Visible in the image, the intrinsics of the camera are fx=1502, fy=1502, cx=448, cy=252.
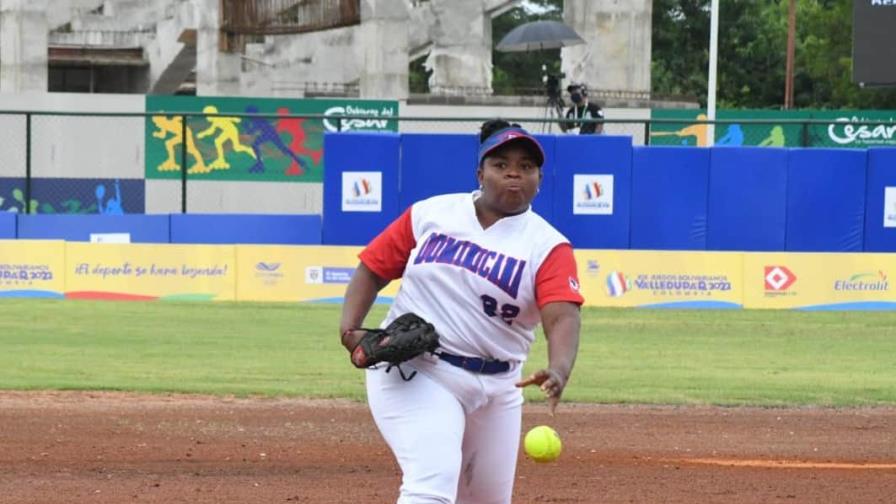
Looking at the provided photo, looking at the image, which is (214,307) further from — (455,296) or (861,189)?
(455,296)

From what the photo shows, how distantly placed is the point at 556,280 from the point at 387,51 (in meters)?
29.2

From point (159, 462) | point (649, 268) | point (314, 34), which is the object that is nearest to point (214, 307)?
point (649, 268)

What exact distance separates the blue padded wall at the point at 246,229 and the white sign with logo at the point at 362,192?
2.15ft

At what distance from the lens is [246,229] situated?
22547 mm

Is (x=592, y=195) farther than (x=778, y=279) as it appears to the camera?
Yes

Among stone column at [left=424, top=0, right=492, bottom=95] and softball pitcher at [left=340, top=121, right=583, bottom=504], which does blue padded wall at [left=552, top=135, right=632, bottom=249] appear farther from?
softball pitcher at [left=340, top=121, right=583, bottom=504]

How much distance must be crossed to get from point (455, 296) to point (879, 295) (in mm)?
16659

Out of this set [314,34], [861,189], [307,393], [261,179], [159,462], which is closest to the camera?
[159,462]

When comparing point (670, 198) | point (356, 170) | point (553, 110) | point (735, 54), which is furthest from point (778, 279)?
point (735, 54)

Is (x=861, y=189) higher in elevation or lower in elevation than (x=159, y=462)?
higher

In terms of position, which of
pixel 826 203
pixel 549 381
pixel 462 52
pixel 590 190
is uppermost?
pixel 462 52

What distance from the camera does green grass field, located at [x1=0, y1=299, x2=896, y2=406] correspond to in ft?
45.1

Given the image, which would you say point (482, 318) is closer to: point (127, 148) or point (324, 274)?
point (324, 274)

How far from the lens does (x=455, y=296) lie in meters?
5.64
